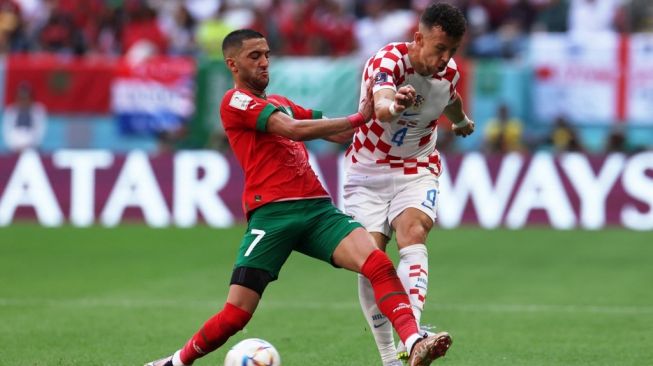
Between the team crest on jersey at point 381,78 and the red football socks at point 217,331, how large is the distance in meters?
1.66

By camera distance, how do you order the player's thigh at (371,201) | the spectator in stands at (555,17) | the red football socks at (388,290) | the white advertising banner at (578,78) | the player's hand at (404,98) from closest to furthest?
1. the player's hand at (404,98)
2. the red football socks at (388,290)
3. the player's thigh at (371,201)
4. the white advertising banner at (578,78)
5. the spectator in stands at (555,17)

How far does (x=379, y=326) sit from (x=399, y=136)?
4.32 feet

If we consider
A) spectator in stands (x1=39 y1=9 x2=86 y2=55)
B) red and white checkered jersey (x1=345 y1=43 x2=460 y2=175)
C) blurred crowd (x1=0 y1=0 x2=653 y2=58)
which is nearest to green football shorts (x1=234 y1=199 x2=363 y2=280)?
red and white checkered jersey (x1=345 y1=43 x2=460 y2=175)

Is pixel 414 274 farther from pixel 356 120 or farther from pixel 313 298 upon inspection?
pixel 313 298

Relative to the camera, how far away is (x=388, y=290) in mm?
7660

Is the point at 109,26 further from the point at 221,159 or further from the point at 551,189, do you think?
the point at 551,189

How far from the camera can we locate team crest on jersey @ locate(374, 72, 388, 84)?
7.89 metres

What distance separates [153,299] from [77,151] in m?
7.67

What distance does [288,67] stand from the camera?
71.8 feet

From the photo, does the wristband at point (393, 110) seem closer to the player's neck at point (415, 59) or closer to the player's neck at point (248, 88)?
the player's neck at point (415, 59)

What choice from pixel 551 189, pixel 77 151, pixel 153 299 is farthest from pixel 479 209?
pixel 153 299

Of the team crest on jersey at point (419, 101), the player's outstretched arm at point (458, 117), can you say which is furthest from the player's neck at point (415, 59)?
the player's outstretched arm at point (458, 117)

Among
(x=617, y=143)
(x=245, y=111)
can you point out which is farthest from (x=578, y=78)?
(x=245, y=111)

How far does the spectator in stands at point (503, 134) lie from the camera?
2098cm
